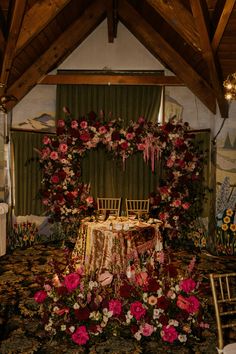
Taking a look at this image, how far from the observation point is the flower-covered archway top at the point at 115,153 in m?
6.13

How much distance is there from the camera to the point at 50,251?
6242 millimetres

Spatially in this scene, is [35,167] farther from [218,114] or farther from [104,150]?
[218,114]

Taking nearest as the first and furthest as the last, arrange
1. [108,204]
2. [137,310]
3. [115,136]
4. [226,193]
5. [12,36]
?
1. [137,310]
2. [12,36]
3. [115,136]
4. [226,193]
5. [108,204]

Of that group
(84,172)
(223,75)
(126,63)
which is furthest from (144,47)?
(84,172)

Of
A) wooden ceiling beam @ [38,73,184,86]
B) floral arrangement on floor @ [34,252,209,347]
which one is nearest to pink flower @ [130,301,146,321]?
floral arrangement on floor @ [34,252,209,347]

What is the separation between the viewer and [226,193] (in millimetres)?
6324

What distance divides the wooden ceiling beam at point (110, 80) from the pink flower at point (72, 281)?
4537 millimetres

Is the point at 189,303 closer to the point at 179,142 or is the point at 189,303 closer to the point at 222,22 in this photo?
the point at 222,22

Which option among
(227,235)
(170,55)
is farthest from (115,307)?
(170,55)

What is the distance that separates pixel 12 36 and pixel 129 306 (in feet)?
11.1

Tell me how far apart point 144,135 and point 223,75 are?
157 cm

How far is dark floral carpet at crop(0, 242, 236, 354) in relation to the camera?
10.0 ft

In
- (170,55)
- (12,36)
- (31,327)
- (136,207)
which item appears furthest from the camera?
(136,207)

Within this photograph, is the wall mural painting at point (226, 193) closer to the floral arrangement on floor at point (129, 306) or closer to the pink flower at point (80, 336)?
the floral arrangement on floor at point (129, 306)
